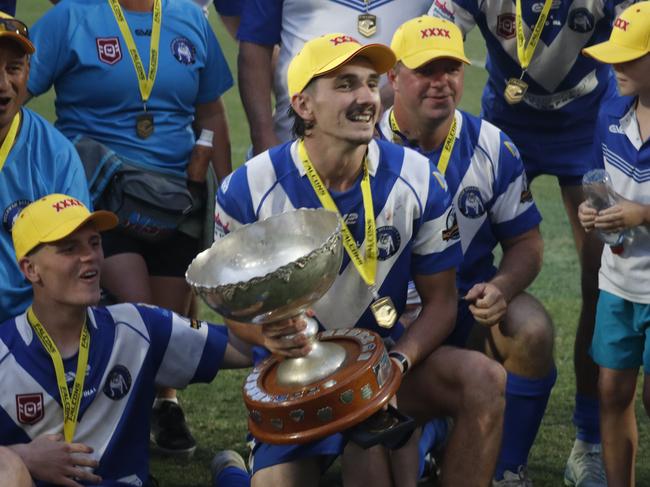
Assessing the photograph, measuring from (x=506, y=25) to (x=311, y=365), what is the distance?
2019 millimetres

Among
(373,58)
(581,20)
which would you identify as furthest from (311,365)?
(581,20)

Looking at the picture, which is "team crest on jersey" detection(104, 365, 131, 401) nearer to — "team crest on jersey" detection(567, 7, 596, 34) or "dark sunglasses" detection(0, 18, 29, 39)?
"dark sunglasses" detection(0, 18, 29, 39)

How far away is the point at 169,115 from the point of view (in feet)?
17.2

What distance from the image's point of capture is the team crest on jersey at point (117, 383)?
14.2ft

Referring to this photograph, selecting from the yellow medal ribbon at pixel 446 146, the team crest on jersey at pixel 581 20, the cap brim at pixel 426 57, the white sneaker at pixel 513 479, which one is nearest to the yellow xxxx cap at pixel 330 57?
the cap brim at pixel 426 57

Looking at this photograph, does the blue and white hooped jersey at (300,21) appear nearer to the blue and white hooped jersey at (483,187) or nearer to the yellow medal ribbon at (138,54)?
the yellow medal ribbon at (138,54)

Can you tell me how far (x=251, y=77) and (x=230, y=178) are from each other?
1.16m

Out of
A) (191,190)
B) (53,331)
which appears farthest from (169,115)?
(53,331)

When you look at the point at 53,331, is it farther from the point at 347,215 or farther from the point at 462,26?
the point at 462,26

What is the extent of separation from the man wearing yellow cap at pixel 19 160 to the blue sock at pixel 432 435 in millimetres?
1447

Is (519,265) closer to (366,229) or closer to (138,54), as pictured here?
(366,229)

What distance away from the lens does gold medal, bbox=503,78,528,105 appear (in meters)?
5.37

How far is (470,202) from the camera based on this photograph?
15.9 ft

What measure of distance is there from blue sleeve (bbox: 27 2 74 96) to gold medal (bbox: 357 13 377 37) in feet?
3.56
